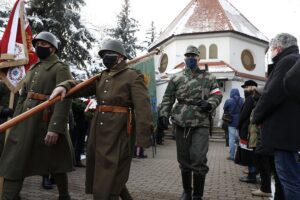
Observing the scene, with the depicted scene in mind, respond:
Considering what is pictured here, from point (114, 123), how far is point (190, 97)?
188 centimetres

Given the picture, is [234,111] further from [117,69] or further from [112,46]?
[112,46]

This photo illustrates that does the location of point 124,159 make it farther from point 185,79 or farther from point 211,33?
point 211,33

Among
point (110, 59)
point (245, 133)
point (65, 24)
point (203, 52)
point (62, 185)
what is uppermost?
point (203, 52)

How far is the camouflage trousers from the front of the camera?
5445 mm

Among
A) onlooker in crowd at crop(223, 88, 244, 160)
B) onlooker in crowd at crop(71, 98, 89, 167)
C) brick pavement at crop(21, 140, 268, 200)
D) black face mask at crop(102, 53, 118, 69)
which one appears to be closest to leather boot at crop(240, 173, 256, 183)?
brick pavement at crop(21, 140, 268, 200)

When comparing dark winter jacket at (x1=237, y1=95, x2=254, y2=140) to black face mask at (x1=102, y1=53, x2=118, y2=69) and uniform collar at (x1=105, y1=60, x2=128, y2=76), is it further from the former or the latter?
black face mask at (x1=102, y1=53, x2=118, y2=69)

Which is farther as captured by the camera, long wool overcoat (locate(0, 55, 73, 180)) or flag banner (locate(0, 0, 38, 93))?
flag banner (locate(0, 0, 38, 93))

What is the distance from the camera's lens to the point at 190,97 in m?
A: 5.76

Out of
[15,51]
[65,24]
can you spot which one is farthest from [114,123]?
[65,24]

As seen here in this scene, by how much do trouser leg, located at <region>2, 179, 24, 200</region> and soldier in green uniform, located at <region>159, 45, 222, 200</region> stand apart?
2.31 meters

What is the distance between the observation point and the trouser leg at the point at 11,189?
418cm

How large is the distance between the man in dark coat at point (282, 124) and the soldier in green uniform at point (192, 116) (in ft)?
4.46

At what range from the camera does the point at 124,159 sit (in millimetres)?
4184

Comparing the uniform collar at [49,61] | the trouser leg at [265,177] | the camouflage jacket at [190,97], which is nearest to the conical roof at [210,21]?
the trouser leg at [265,177]
